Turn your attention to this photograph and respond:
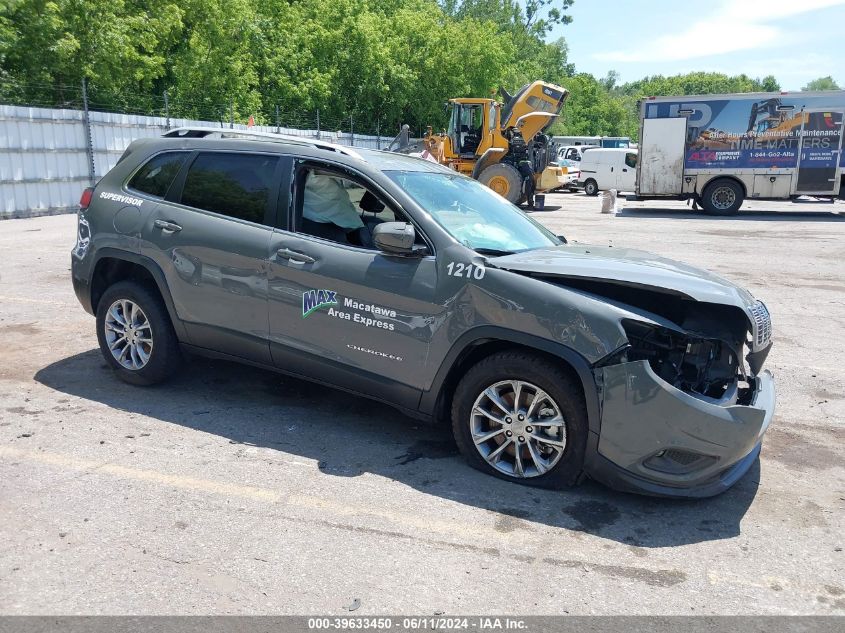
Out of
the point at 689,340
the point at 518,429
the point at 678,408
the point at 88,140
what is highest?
the point at 88,140

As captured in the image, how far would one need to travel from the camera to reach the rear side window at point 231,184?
484cm

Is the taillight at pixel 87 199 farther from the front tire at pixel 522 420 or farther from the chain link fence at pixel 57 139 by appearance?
the chain link fence at pixel 57 139

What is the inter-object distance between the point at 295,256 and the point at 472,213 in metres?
1.18

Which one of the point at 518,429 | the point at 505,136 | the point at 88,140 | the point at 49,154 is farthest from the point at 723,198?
the point at 518,429

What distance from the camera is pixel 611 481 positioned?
12.3ft

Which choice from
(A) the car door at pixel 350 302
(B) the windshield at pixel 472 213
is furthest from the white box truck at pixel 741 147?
(A) the car door at pixel 350 302

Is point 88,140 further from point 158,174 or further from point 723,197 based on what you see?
point 723,197

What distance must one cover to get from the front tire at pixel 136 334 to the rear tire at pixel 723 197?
1985cm

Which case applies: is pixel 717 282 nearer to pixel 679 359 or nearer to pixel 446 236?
pixel 679 359

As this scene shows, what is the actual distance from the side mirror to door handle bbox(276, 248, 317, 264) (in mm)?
493

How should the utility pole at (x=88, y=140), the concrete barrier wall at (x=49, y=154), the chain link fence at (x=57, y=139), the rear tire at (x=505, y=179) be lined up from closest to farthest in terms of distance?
the concrete barrier wall at (x=49, y=154) < the chain link fence at (x=57, y=139) < the utility pole at (x=88, y=140) < the rear tire at (x=505, y=179)

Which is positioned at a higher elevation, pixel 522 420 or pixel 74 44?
pixel 74 44

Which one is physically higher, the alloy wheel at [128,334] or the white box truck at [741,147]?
the white box truck at [741,147]

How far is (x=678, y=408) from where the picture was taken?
3.54 metres
